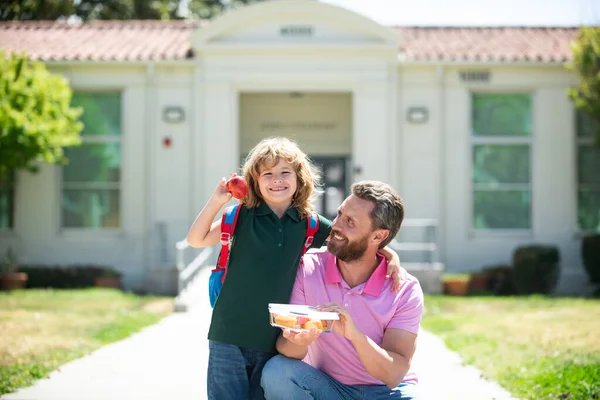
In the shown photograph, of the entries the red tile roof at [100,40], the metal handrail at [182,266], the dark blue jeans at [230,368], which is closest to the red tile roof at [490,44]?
the red tile roof at [100,40]

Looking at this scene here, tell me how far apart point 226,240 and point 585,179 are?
11.8m

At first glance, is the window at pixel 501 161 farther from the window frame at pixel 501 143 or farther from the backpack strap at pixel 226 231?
the backpack strap at pixel 226 231

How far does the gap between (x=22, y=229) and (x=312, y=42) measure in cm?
647

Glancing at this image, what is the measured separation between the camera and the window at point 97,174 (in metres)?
14.1

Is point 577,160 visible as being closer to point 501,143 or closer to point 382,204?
point 501,143

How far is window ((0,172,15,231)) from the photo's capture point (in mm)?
14070

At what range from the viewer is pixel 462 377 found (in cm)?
605

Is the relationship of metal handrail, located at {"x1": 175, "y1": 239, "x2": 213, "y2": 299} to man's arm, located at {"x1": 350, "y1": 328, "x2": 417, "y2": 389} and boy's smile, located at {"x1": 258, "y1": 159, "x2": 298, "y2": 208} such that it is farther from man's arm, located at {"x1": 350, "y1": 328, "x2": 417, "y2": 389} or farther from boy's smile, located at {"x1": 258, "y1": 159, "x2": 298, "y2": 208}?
man's arm, located at {"x1": 350, "y1": 328, "x2": 417, "y2": 389}

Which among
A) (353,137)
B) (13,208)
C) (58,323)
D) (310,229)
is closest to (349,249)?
(310,229)

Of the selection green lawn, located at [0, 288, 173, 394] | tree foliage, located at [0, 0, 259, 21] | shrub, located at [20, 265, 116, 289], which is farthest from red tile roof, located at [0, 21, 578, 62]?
tree foliage, located at [0, 0, 259, 21]

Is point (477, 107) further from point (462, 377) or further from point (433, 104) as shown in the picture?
point (462, 377)

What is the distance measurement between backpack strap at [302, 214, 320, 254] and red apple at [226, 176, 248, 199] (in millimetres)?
391

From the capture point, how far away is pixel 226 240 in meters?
3.73

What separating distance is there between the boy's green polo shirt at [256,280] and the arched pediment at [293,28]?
32.5ft
